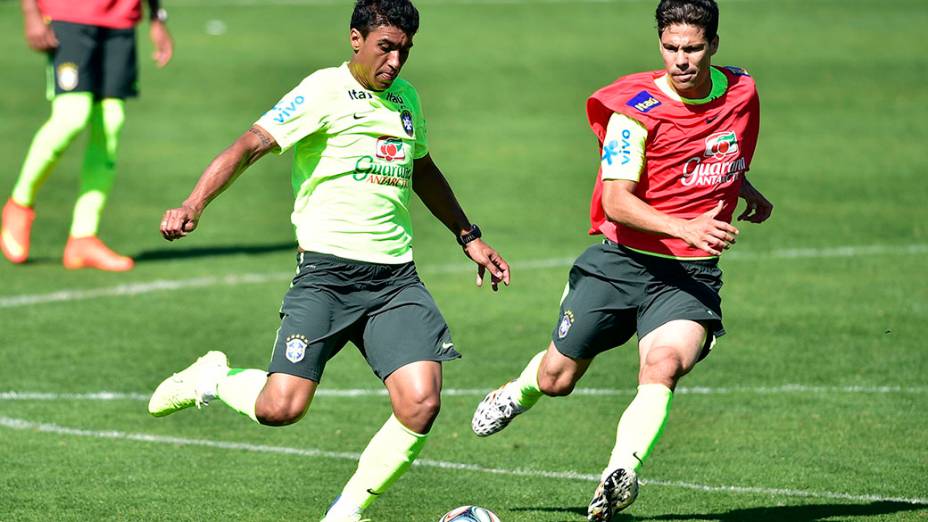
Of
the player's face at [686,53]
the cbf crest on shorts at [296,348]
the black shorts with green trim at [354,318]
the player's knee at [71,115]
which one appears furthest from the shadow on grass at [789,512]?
the player's knee at [71,115]

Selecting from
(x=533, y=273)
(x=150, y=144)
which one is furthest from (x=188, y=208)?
(x=150, y=144)

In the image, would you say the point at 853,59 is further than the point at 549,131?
Yes

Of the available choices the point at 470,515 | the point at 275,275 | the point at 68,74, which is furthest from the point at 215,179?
the point at 68,74

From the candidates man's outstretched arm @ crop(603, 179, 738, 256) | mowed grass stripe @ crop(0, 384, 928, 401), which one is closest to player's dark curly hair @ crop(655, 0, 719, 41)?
man's outstretched arm @ crop(603, 179, 738, 256)

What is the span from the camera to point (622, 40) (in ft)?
96.8

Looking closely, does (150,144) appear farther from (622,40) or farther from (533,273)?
(622,40)

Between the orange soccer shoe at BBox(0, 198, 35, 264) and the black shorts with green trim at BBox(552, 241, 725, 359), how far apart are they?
763cm

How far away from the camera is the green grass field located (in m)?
8.02

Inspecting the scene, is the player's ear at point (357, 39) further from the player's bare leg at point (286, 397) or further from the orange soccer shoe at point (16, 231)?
the orange soccer shoe at point (16, 231)

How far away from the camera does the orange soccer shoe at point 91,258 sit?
45.7 feet

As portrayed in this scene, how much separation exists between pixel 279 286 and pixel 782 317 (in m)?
4.07

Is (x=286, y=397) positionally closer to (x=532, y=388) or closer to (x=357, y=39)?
(x=532, y=388)

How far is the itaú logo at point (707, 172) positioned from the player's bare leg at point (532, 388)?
104 cm

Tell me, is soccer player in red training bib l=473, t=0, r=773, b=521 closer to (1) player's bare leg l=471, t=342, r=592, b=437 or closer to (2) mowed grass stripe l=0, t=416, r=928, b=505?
(1) player's bare leg l=471, t=342, r=592, b=437
